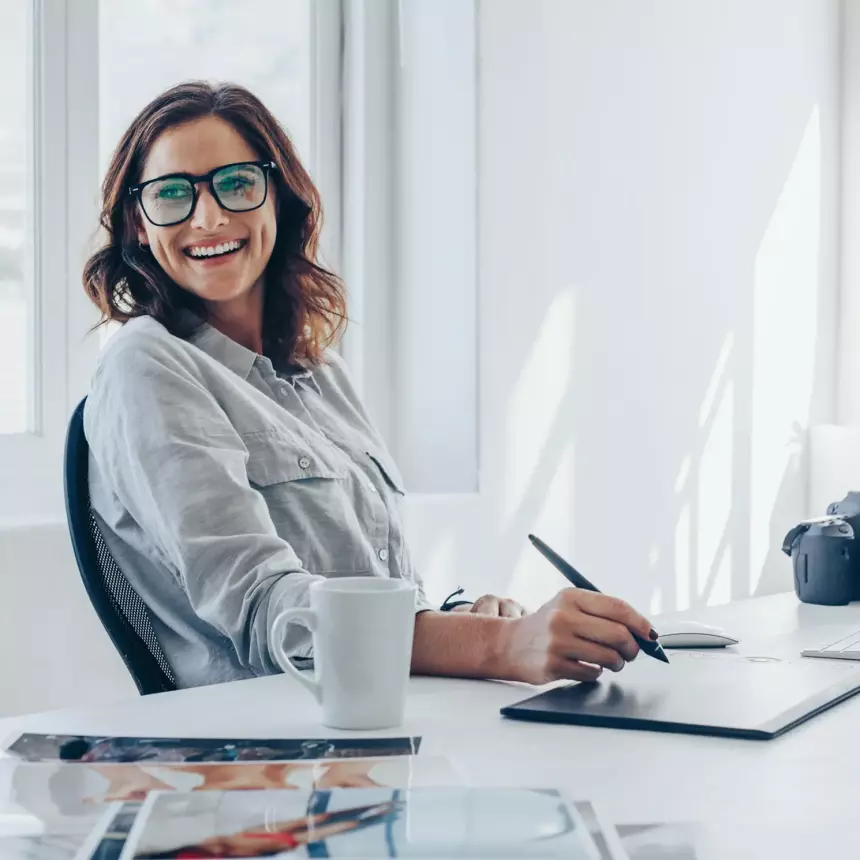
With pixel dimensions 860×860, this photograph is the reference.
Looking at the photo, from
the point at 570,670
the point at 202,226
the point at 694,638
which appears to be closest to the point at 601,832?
the point at 570,670

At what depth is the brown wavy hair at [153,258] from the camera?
1502mm

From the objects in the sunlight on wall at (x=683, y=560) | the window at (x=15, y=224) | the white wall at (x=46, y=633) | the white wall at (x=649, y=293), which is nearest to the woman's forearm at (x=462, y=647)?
the white wall at (x=46, y=633)

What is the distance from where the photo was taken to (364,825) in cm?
65

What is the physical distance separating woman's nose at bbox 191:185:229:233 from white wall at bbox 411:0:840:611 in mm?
1064

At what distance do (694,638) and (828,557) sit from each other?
1.48 ft

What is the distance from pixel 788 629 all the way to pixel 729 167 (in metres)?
2.25

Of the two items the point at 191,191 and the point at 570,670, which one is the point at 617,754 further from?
the point at 191,191

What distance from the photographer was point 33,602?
1738mm

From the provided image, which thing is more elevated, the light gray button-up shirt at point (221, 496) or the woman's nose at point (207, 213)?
the woman's nose at point (207, 213)

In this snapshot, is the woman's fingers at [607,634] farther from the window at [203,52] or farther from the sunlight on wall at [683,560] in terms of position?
the sunlight on wall at [683,560]

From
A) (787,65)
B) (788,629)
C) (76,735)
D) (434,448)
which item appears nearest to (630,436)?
(434,448)

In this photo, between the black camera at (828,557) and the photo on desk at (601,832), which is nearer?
the photo on desk at (601,832)

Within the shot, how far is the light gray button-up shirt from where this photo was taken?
1154mm

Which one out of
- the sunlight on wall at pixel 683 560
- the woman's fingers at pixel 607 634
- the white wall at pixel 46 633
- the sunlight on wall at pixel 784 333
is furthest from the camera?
the sunlight on wall at pixel 784 333
